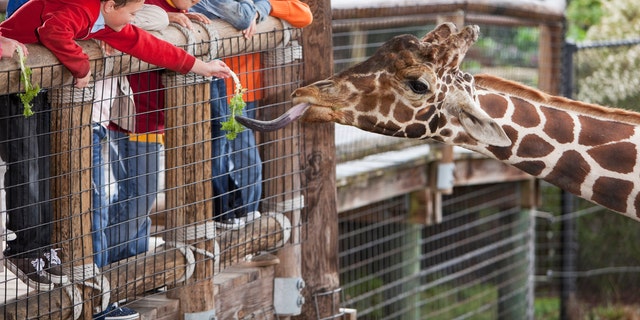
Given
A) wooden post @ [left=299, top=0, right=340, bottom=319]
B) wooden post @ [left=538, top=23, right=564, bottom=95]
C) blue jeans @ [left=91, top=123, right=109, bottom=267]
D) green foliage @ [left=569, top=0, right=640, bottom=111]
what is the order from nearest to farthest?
blue jeans @ [left=91, top=123, right=109, bottom=267]
wooden post @ [left=299, top=0, right=340, bottom=319]
wooden post @ [left=538, top=23, right=564, bottom=95]
green foliage @ [left=569, top=0, right=640, bottom=111]

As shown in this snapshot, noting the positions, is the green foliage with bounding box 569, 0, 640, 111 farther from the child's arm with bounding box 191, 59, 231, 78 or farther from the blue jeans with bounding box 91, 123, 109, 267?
the blue jeans with bounding box 91, 123, 109, 267

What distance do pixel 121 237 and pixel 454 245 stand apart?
4842 mm

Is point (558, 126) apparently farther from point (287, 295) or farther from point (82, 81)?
point (82, 81)

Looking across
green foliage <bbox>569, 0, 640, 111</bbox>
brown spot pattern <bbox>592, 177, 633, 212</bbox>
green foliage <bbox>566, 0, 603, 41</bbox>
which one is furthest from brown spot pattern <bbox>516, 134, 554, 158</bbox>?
green foliage <bbox>566, 0, 603, 41</bbox>

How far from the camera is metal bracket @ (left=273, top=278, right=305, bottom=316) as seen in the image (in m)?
5.61

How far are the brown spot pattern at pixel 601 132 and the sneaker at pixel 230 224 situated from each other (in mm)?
1572

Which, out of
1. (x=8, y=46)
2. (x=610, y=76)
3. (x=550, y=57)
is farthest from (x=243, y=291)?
(x=610, y=76)

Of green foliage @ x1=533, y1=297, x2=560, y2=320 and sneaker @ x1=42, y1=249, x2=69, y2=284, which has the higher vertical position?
sneaker @ x1=42, y1=249, x2=69, y2=284

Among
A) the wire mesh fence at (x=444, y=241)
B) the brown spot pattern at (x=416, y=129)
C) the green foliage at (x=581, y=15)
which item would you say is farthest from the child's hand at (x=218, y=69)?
the green foliage at (x=581, y=15)

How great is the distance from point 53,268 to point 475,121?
1.82 meters

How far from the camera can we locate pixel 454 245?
9156 millimetres

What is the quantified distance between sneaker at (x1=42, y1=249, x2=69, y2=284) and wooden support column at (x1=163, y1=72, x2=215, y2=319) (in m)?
0.55

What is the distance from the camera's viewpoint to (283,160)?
218 inches

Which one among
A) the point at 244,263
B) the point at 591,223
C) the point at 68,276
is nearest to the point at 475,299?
the point at 591,223
